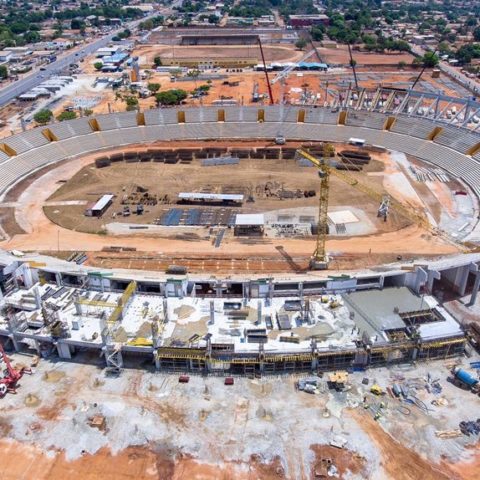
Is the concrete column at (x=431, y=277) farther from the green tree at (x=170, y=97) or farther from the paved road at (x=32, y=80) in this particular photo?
the paved road at (x=32, y=80)

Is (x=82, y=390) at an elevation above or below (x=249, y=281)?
below

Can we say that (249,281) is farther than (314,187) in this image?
No

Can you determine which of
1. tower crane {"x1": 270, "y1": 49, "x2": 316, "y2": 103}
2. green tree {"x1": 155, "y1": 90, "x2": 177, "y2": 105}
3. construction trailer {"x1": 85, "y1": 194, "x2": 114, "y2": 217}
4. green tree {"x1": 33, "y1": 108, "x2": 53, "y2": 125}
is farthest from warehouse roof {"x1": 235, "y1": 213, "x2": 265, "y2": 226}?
tower crane {"x1": 270, "y1": 49, "x2": 316, "y2": 103}

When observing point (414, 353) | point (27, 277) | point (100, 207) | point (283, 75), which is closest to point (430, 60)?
point (283, 75)

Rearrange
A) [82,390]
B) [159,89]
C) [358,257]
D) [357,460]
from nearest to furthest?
[357,460]
[82,390]
[358,257]
[159,89]

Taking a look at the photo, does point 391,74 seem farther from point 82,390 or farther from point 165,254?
point 82,390

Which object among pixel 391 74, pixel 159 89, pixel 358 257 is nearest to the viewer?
pixel 358 257

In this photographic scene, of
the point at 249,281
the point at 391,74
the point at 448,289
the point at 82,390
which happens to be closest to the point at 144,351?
the point at 82,390
